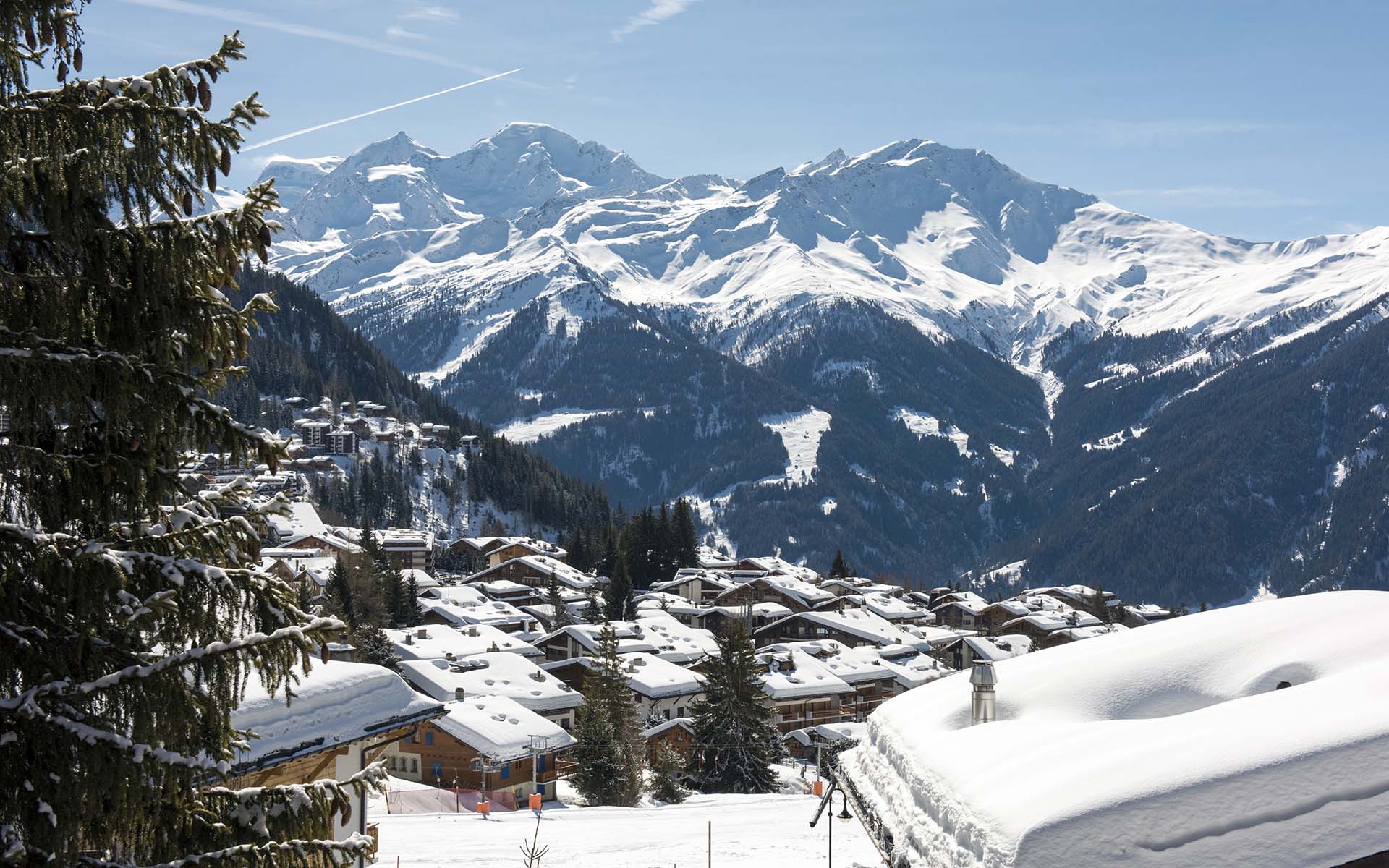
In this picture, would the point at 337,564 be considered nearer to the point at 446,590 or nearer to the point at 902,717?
the point at 446,590

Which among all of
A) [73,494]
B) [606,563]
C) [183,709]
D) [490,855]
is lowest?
[606,563]

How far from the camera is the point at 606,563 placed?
127 metres

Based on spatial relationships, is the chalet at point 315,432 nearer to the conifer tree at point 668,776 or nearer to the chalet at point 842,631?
the chalet at point 842,631

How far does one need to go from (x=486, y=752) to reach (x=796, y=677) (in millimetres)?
33973

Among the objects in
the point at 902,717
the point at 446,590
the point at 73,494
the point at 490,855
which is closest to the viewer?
the point at 73,494

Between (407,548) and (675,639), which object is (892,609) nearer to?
(675,639)

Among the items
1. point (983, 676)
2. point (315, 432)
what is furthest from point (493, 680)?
point (315, 432)

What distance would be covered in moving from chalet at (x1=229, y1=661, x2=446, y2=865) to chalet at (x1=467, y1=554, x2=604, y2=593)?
341 ft

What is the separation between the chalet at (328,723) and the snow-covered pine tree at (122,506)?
3.42 metres

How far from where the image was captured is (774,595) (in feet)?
389

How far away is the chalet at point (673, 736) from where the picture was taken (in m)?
61.4

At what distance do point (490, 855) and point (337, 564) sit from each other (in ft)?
207

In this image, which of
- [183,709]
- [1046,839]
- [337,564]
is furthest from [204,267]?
[337,564]

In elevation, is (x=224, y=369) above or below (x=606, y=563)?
above
